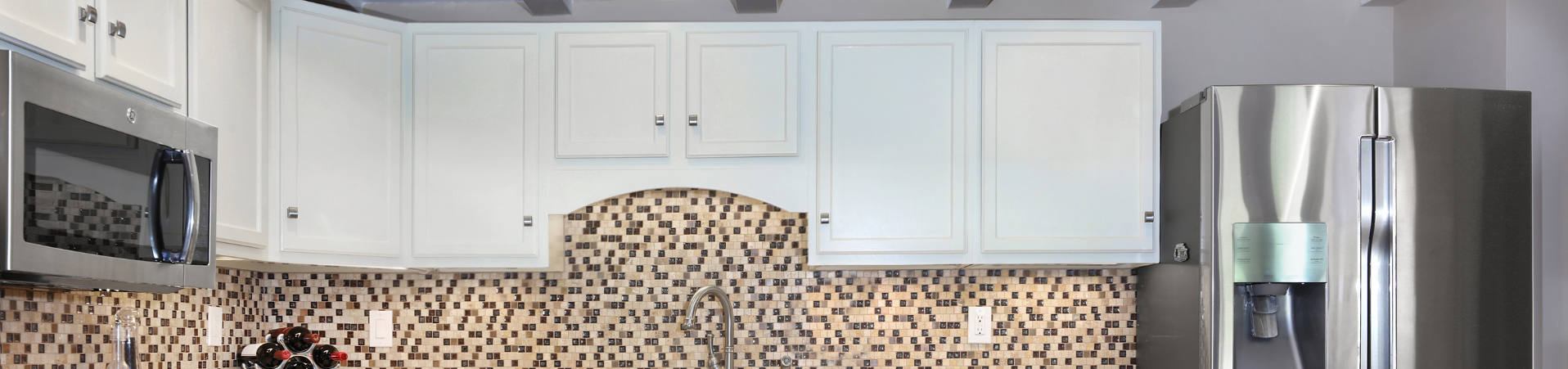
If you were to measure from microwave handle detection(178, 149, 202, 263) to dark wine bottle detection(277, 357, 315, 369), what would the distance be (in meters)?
0.87

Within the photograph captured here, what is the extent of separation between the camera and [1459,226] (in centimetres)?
233

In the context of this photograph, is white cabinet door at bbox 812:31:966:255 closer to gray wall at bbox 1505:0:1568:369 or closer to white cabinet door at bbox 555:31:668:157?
white cabinet door at bbox 555:31:668:157

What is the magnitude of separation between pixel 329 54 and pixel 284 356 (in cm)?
83

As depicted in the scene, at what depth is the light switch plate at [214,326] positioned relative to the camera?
2561 mm

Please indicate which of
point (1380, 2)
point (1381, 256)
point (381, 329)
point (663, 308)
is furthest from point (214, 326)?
point (1380, 2)

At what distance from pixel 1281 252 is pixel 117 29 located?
2.47 metres

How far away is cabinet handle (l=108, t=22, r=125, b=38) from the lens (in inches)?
69.4

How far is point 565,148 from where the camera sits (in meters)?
2.57

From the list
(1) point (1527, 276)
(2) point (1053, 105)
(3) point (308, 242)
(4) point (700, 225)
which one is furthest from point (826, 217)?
(1) point (1527, 276)

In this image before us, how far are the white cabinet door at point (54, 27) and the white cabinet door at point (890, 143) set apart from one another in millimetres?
1566

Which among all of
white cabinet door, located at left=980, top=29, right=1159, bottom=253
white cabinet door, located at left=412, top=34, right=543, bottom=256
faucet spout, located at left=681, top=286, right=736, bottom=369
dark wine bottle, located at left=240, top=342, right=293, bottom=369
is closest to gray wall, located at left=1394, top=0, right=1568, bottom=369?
white cabinet door, located at left=980, top=29, right=1159, bottom=253

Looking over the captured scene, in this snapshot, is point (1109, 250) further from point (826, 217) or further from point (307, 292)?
point (307, 292)

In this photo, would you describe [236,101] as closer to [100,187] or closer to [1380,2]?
[100,187]

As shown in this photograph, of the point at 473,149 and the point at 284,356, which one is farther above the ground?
the point at 473,149
